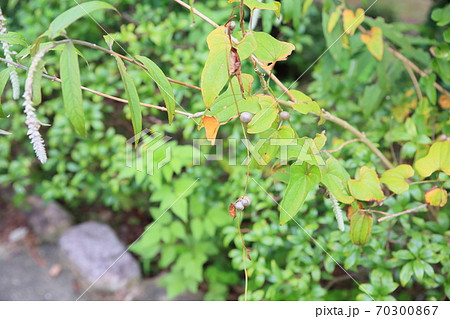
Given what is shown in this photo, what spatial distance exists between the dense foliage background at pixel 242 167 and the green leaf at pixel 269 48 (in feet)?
1.01

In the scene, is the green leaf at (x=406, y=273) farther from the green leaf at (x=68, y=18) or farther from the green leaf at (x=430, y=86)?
the green leaf at (x=68, y=18)

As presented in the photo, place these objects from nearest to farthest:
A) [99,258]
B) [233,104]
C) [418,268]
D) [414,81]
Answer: [233,104] < [418,268] < [414,81] < [99,258]

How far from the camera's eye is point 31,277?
6.48ft

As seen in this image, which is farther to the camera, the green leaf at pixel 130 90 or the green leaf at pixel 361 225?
the green leaf at pixel 361 225

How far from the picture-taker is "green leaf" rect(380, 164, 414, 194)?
883mm

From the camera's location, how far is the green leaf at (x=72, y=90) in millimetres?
542

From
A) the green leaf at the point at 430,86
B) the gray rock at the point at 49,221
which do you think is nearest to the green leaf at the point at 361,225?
the green leaf at the point at 430,86

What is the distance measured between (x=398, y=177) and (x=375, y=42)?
0.46 meters

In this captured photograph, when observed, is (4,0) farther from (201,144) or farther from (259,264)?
(259,264)

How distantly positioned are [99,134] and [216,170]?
0.52m

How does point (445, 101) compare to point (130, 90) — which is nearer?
point (130, 90)

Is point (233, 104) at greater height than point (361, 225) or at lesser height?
greater

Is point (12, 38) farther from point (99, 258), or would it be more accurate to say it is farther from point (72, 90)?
point (99, 258)

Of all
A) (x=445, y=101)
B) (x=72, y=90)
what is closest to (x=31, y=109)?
(x=72, y=90)
